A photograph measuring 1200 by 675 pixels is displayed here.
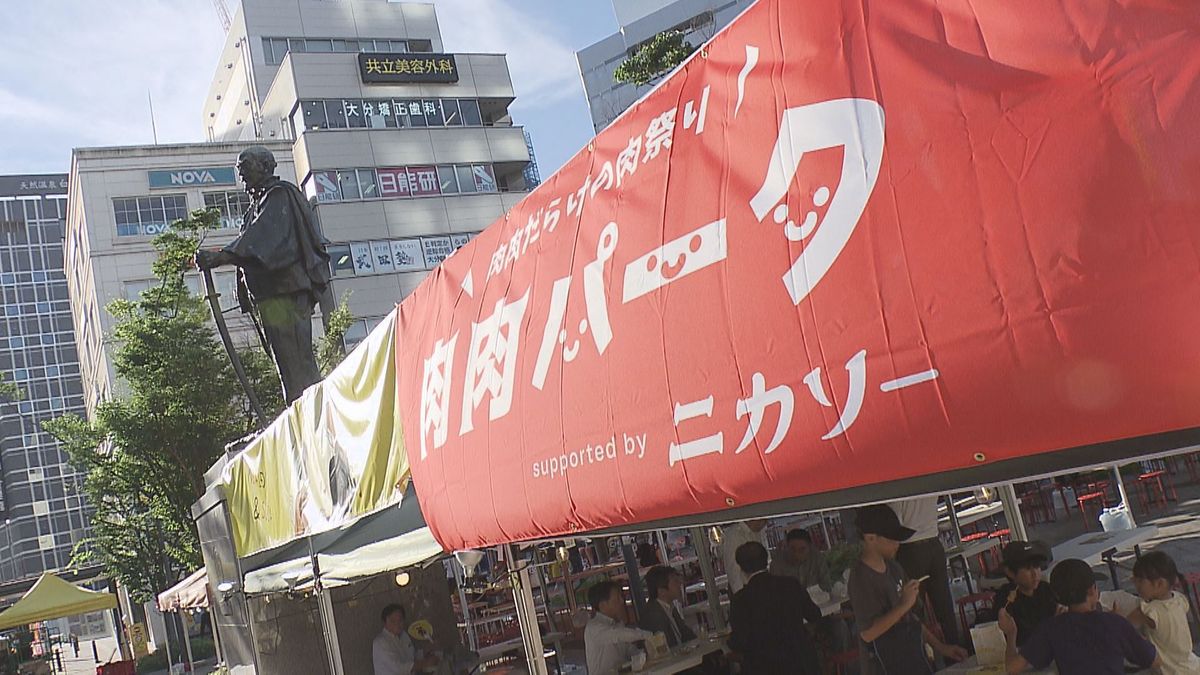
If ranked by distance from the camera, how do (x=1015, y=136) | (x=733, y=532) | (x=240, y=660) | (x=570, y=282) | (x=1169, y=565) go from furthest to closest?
(x=240, y=660)
(x=733, y=532)
(x=1169, y=565)
(x=570, y=282)
(x=1015, y=136)

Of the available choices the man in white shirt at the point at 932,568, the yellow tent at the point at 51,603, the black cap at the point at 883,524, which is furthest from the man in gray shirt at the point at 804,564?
the yellow tent at the point at 51,603

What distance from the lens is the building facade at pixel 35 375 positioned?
3639 inches

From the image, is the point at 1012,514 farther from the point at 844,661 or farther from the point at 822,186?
the point at 822,186

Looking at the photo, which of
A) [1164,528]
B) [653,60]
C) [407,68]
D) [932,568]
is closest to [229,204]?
[407,68]

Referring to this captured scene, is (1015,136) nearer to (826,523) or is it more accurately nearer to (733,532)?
(733,532)

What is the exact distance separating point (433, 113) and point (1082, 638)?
1925 inches

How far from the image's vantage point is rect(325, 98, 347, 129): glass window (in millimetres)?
48344

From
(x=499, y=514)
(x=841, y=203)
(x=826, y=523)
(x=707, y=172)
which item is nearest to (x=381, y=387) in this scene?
(x=499, y=514)

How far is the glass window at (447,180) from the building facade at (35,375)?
5487cm

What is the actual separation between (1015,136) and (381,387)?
4.53 m

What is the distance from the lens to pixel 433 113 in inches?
2016

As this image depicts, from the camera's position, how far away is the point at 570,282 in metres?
4.17

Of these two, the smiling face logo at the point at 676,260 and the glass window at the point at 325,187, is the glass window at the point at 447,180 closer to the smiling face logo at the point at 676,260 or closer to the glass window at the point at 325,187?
the glass window at the point at 325,187

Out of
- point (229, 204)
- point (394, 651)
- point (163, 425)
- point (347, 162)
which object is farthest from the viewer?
point (229, 204)
